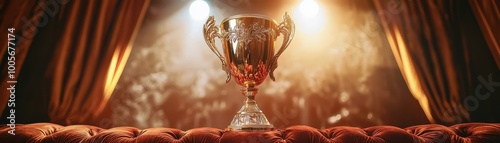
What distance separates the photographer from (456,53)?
191 cm

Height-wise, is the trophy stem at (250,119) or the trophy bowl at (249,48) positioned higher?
the trophy bowl at (249,48)

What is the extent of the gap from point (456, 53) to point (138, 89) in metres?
1.52

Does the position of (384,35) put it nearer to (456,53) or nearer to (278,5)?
(456,53)

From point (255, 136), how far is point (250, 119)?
115 mm

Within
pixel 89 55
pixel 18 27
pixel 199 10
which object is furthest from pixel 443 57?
pixel 18 27

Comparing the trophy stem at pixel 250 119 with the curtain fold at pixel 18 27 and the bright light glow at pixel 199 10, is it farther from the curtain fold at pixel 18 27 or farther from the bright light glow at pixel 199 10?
the curtain fold at pixel 18 27

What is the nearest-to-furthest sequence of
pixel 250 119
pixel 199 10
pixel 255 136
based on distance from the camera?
pixel 255 136
pixel 250 119
pixel 199 10

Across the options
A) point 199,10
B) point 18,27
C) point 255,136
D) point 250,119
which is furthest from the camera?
point 199,10

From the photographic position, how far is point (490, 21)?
183cm

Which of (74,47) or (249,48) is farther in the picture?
(74,47)

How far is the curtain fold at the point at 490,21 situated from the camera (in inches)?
71.3

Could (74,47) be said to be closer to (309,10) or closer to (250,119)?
(250,119)

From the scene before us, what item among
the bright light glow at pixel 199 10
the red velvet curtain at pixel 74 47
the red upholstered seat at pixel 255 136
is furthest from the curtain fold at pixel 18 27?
the bright light glow at pixel 199 10

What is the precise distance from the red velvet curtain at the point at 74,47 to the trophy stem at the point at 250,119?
68 centimetres
